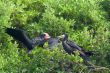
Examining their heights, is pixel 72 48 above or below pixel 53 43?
below

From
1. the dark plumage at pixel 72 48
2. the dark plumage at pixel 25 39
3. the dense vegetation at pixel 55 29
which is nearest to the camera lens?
the dense vegetation at pixel 55 29

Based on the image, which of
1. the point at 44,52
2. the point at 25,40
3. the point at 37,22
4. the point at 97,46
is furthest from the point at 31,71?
the point at 37,22

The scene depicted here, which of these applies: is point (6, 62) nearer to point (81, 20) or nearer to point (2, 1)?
point (2, 1)

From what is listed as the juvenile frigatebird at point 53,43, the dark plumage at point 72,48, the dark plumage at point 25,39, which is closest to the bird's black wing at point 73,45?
the dark plumage at point 72,48

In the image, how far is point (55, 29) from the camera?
7496 mm

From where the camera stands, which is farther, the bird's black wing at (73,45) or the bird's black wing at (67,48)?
the bird's black wing at (73,45)

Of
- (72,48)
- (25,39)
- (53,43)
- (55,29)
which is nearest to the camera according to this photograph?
(53,43)

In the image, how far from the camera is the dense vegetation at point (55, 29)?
5980 millimetres

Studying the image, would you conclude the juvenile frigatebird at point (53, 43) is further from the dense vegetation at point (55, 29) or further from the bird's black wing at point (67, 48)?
the dense vegetation at point (55, 29)

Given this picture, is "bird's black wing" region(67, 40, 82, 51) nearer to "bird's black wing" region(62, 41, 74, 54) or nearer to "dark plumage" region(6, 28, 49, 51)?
"bird's black wing" region(62, 41, 74, 54)

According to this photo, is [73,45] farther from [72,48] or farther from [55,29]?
[55,29]

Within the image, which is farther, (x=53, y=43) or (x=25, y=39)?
(x=25, y=39)

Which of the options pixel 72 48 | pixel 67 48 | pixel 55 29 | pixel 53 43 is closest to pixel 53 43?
pixel 53 43

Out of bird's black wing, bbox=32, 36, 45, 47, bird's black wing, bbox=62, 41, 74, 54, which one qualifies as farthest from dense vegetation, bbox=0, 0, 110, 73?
bird's black wing, bbox=62, 41, 74, 54
